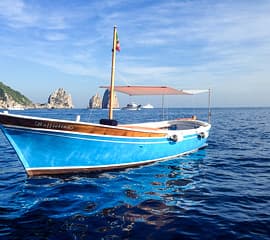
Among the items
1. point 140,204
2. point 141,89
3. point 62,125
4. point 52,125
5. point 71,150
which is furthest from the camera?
point 141,89

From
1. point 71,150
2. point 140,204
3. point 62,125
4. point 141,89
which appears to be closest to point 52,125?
point 62,125

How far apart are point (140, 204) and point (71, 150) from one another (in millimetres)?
3926

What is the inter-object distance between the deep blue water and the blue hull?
0.44 m

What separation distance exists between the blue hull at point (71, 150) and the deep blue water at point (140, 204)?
→ 0.44m

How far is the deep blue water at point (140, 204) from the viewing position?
5.84 m

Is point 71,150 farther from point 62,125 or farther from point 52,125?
point 52,125

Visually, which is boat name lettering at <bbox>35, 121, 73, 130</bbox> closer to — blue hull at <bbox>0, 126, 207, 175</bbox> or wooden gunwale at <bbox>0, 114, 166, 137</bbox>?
wooden gunwale at <bbox>0, 114, 166, 137</bbox>

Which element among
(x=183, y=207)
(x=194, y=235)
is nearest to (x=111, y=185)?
(x=183, y=207)

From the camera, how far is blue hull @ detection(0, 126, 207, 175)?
948 cm

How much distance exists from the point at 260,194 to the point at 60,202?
6.61m

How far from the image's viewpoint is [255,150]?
17.3m

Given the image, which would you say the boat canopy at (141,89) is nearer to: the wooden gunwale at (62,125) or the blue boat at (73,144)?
the blue boat at (73,144)

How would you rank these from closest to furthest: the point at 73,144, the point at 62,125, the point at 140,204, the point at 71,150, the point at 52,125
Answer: the point at 140,204 → the point at 52,125 → the point at 62,125 → the point at 73,144 → the point at 71,150

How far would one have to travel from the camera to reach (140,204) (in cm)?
755
